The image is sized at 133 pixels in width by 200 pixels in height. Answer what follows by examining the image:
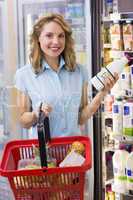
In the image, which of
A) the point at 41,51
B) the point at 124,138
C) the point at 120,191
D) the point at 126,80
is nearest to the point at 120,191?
the point at 120,191

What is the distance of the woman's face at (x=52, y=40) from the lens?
82.3 inches

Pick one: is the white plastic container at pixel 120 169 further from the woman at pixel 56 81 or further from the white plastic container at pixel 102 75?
the white plastic container at pixel 102 75

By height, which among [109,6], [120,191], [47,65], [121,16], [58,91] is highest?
[109,6]

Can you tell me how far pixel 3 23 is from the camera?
2.85 meters

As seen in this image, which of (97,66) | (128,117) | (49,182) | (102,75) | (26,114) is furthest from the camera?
(97,66)

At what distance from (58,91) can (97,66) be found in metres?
0.72

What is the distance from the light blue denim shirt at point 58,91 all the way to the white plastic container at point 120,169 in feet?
1.54

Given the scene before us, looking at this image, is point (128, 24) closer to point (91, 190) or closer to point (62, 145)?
point (62, 145)

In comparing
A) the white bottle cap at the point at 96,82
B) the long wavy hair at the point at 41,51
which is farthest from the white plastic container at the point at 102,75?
the long wavy hair at the point at 41,51

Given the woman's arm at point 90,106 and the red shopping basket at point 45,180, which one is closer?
the red shopping basket at point 45,180

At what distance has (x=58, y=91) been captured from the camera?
2.20 meters

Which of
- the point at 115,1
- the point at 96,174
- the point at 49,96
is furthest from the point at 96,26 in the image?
the point at 96,174

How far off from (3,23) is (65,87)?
0.90 m

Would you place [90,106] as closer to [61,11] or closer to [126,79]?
[126,79]
